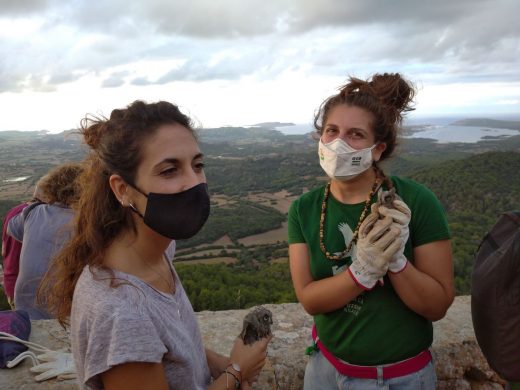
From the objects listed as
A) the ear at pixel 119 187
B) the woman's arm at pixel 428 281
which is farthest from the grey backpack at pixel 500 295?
the ear at pixel 119 187

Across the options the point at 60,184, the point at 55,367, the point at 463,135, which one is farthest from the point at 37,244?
the point at 463,135

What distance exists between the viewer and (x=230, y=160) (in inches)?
2687

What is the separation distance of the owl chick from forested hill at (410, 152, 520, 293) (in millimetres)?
20054

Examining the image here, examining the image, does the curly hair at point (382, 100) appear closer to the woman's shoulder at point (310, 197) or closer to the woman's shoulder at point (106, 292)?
the woman's shoulder at point (310, 197)

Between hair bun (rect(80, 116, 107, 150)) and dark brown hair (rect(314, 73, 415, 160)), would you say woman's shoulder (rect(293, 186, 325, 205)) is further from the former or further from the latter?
hair bun (rect(80, 116, 107, 150))

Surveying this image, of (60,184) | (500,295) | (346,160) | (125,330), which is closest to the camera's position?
(125,330)

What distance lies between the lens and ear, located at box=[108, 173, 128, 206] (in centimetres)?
146

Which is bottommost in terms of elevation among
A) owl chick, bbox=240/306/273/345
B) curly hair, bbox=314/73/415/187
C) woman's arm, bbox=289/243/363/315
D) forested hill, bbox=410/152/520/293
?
forested hill, bbox=410/152/520/293

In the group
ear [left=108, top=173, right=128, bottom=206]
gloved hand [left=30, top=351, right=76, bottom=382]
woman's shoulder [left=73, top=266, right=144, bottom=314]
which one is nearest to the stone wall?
gloved hand [left=30, top=351, right=76, bottom=382]

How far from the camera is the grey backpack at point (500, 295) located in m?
1.38

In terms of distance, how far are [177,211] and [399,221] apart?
86 cm

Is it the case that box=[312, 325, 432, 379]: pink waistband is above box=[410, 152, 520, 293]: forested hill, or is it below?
above

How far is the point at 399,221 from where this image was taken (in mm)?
1501

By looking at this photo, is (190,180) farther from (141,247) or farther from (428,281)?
(428,281)
